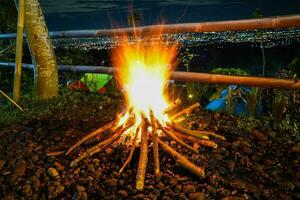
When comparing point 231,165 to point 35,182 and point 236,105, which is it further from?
point 236,105

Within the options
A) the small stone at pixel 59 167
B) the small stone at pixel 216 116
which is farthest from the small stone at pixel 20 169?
the small stone at pixel 216 116

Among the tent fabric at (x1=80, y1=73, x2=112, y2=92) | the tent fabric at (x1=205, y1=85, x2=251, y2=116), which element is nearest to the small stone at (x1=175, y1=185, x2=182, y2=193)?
the tent fabric at (x1=205, y1=85, x2=251, y2=116)

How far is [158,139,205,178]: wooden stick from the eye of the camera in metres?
2.97

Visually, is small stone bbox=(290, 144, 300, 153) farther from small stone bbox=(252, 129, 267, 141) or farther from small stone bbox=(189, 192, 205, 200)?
small stone bbox=(189, 192, 205, 200)

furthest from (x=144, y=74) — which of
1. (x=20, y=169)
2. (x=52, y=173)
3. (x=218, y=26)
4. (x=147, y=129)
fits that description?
(x=20, y=169)

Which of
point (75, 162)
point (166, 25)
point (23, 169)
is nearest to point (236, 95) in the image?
point (166, 25)

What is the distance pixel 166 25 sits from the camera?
198 inches

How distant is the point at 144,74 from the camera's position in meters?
4.28

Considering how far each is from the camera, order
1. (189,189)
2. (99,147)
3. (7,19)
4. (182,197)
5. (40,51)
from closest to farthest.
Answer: (182,197) < (189,189) < (99,147) < (40,51) < (7,19)

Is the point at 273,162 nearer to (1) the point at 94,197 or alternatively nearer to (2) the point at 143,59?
(1) the point at 94,197

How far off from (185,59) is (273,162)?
3271mm

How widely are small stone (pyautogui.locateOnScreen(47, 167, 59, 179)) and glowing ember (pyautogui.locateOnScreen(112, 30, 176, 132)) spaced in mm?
888

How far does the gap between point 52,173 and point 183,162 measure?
120 centimetres

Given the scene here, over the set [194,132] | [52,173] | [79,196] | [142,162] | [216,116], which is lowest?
[79,196]
